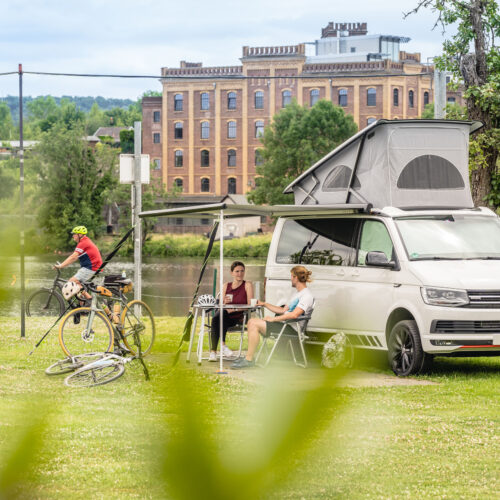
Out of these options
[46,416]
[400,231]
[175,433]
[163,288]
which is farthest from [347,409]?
[163,288]

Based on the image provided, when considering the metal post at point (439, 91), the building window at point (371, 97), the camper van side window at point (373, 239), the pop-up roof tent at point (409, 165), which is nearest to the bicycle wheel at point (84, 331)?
the camper van side window at point (373, 239)

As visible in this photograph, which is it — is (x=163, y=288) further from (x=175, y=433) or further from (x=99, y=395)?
(x=175, y=433)

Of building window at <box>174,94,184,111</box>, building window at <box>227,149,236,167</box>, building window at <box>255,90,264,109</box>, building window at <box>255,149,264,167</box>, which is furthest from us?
building window at <box>174,94,184,111</box>

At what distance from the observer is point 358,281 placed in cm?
1305

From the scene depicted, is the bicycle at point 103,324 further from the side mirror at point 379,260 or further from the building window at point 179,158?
the building window at point 179,158

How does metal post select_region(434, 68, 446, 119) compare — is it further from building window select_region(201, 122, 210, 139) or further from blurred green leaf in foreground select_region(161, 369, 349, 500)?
building window select_region(201, 122, 210, 139)

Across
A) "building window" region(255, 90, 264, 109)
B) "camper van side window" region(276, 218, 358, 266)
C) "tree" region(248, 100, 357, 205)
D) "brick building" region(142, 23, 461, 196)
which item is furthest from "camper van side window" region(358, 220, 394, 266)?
"building window" region(255, 90, 264, 109)

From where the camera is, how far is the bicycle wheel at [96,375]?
1073 cm

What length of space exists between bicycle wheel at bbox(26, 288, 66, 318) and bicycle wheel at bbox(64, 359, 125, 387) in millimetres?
10467

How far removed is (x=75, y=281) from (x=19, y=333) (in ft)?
15.0

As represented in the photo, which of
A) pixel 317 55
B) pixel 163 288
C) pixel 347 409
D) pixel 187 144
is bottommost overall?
pixel 163 288

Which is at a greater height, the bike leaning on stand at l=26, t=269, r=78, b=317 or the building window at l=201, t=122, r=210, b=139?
the building window at l=201, t=122, r=210, b=139

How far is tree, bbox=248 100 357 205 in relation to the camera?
260 feet

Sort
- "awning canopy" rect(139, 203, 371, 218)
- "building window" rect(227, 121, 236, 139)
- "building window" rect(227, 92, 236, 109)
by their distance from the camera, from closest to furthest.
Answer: "awning canopy" rect(139, 203, 371, 218)
"building window" rect(227, 92, 236, 109)
"building window" rect(227, 121, 236, 139)
